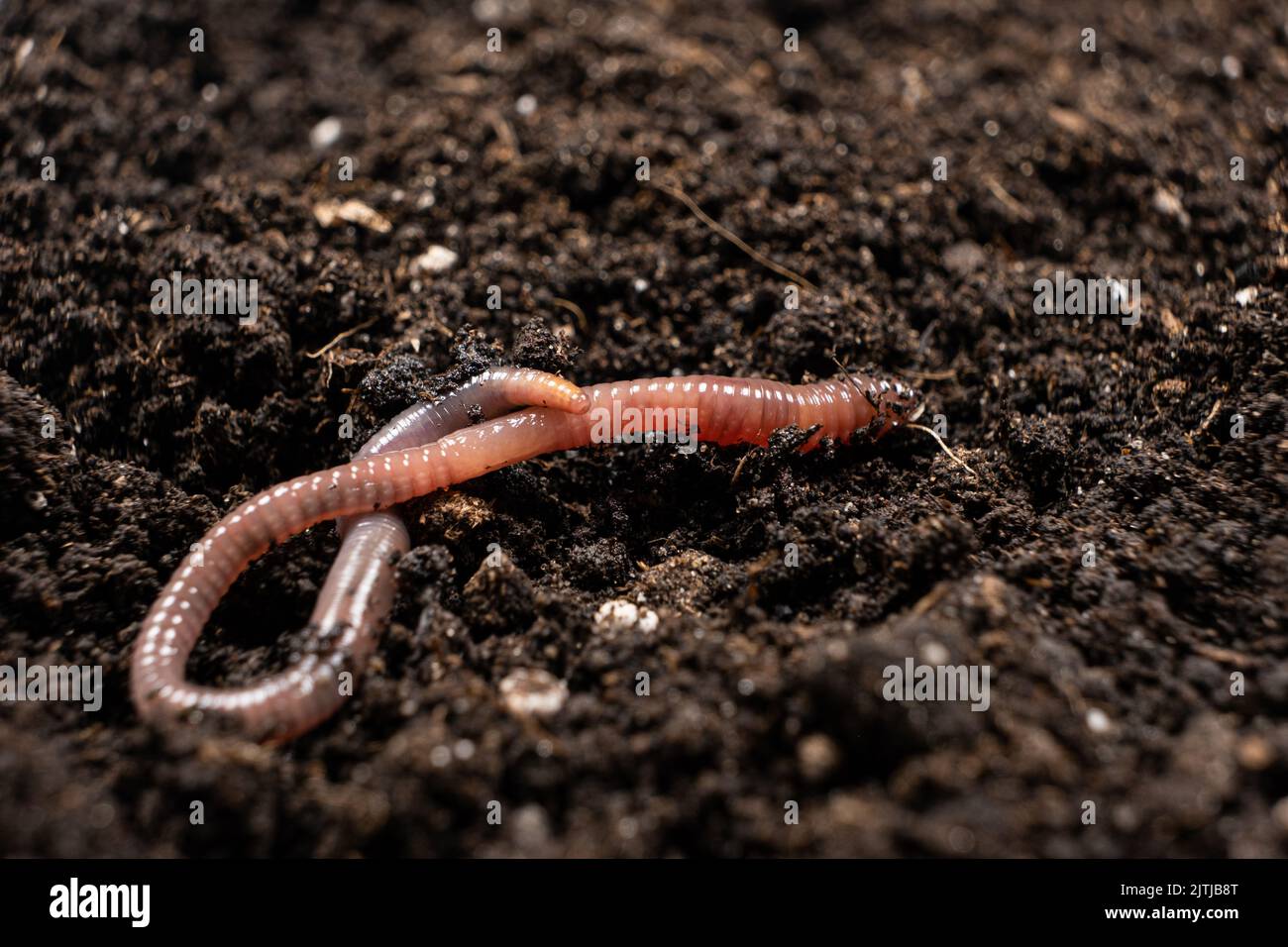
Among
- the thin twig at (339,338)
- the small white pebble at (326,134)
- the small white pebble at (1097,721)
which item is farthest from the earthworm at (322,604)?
the small white pebble at (326,134)

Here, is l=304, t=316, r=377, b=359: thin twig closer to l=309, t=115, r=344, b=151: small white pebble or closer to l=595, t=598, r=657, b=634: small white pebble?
l=309, t=115, r=344, b=151: small white pebble

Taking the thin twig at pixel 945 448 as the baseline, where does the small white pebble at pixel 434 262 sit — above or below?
above

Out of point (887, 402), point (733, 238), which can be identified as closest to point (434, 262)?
point (733, 238)

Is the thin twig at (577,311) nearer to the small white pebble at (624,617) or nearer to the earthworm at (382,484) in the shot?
the earthworm at (382,484)

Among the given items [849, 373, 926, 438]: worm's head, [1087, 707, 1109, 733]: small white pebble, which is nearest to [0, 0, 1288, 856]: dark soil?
[1087, 707, 1109, 733]: small white pebble

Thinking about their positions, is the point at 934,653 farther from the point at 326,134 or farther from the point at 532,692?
the point at 326,134
